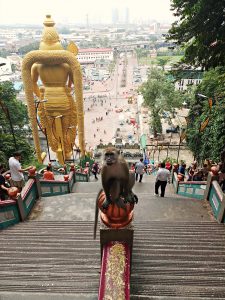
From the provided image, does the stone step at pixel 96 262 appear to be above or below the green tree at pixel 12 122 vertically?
above

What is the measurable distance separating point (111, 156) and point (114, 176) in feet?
0.79

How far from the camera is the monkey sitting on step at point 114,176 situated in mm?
3295

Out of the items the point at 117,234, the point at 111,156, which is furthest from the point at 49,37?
the point at 117,234

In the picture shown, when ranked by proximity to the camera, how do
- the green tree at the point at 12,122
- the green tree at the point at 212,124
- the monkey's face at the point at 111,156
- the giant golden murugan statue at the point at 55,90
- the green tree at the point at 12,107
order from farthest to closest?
the green tree at the point at 12,107 < the green tree at the point at 12,122 < the giant golden murugan statue at the point at 55,90 < the green tree at the point at 212,124 < the monkey's face at the point at 111,156

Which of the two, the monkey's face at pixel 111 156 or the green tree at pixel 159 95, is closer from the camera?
the monkey's face at pixel 111 156

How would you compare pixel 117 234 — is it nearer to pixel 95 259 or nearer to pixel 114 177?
pixel 114 177

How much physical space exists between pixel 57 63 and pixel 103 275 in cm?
1341

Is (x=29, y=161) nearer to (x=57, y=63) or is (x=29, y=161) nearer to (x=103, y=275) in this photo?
(x=57, y=63)

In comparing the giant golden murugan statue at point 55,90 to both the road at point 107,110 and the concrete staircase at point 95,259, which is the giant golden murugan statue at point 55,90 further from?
the road at point 107,110

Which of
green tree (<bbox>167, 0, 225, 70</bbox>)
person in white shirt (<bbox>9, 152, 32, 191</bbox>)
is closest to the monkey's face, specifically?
person in white shirt (<bbox>9, 152, 32, 191</bbox>)

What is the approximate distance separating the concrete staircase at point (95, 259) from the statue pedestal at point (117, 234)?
21.7 inches

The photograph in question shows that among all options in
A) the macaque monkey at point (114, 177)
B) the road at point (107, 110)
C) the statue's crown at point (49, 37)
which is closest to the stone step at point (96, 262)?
the macaque monkey at point (114, 177)

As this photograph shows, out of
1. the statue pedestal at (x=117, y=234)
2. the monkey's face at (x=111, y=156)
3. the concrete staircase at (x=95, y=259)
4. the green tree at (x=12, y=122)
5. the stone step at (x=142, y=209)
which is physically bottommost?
the green tree at (x=12, y=122)

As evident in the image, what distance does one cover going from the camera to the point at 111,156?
329 cm
